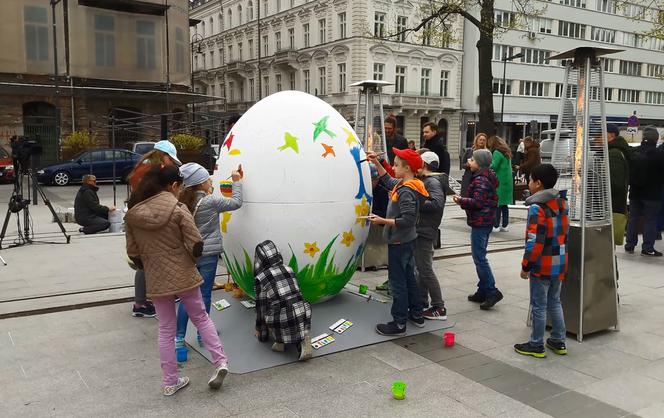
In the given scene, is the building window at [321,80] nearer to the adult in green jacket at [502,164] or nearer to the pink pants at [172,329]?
the adult in green jacket at [502,164]

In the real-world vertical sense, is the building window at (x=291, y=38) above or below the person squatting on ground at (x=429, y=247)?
above

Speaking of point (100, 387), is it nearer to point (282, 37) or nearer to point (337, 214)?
point (337, 214)

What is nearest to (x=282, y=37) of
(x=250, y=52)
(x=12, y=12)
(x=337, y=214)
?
(x=250, y=52)

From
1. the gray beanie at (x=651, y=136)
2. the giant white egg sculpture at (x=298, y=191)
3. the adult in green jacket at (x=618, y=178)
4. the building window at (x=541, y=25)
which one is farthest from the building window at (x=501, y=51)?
the giant white egg sculpture at (x=298, y=191)

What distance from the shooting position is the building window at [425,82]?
45.6m

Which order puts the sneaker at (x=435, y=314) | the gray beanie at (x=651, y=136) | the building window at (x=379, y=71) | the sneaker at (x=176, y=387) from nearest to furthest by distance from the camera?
the sneaker at (x=176, y=387)
the sneaker at (x=435, y=314)
the gray beanie at (x=651, y=136)
the building window at (x=379, y=71)

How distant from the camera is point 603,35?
5438 cm

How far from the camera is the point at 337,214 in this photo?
561 centimetres

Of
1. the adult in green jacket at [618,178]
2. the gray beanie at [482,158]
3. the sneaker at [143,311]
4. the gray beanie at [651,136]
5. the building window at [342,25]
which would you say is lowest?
the sneaker at [143,311]

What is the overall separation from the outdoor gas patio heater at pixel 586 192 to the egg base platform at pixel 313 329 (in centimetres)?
131

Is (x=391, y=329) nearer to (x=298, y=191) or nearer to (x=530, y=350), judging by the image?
(x=530, y=350)

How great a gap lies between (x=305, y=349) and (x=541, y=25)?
168 ft

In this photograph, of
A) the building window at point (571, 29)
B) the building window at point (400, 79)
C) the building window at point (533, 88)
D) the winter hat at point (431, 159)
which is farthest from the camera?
the building window at point (571, 29)

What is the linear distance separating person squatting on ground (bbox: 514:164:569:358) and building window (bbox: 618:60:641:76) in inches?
2351
